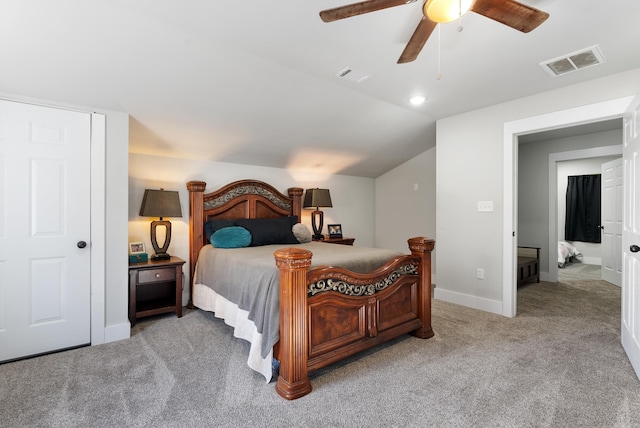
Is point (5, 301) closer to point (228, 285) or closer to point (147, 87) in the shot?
point (228, 285)

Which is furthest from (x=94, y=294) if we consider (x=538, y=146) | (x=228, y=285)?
(x=538, y=146)

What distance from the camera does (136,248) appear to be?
3299 millimetres

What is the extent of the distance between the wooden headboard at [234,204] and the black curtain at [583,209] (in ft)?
20.6

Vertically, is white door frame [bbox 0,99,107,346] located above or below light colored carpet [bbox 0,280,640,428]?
above

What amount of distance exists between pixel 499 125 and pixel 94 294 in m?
4.26

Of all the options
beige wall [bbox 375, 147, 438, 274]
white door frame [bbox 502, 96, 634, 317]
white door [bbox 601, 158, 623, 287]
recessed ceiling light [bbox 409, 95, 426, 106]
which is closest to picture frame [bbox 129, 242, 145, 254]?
recessed ceiling light [bbox 409, 95, 426, 106]

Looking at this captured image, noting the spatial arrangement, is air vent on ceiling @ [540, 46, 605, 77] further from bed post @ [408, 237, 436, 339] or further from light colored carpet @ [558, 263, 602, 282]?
light colored carpet @ [558, 263, 602, 282]

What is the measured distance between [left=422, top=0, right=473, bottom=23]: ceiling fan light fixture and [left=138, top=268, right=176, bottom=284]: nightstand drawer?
302 cm

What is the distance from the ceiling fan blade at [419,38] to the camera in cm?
157

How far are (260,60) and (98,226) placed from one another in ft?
6.30

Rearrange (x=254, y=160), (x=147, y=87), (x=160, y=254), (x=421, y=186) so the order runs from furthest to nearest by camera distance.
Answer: (x=421, y=186), (x=254, y=160), (x=160, y=254), (x=147, y=87)

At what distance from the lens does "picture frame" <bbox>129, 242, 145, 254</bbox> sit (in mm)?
3273

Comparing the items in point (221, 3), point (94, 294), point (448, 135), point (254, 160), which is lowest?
point (94, 294)

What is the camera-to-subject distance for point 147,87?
2.55 metres
